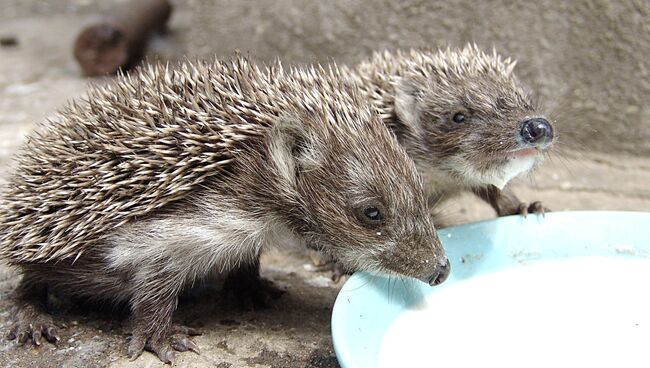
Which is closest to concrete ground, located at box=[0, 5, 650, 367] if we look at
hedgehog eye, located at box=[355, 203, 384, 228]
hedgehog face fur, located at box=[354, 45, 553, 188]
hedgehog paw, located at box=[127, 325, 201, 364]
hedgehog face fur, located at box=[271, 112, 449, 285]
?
hedgehog paw, located at box=[127, 325, 201, 364]

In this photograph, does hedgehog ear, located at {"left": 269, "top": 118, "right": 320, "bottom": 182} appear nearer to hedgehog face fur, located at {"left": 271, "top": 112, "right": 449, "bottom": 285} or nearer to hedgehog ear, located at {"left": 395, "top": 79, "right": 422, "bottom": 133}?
hedgehog face fur, located at {"left": 271, "top": 112, "right": 449, "bottom": 285}

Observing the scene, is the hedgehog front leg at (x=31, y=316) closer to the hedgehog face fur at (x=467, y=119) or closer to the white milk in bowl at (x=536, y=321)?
the white milk in bowl at (x=536, y=321)

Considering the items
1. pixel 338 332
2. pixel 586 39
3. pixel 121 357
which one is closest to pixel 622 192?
pixel 586 39

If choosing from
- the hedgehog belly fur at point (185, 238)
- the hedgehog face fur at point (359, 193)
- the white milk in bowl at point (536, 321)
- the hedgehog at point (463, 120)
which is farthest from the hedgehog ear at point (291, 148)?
the hedgehog at point (463, 120)

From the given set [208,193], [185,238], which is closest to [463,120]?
[208,193]

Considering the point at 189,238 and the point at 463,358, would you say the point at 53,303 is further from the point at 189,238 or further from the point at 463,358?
the point at 463,358

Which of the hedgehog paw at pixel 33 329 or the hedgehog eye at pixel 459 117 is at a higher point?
the hedgehog eye at pixel 459 117

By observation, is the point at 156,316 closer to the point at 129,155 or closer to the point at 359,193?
the point at 129,155
